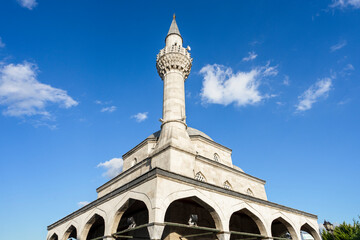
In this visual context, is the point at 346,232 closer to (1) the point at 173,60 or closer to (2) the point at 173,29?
(1) the point at 173,60

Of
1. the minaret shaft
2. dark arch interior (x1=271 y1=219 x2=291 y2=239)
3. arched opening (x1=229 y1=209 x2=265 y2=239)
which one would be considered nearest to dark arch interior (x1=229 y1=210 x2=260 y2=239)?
→ arched opening (x1=229 y1=209 x2=265 y2=239)

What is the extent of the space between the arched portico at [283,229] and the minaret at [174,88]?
286 inches

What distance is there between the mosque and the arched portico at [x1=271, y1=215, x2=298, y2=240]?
0.06 m

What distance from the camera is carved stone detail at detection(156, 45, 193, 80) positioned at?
1828 centimetres

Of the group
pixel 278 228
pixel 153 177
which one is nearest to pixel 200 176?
pixel 278 228

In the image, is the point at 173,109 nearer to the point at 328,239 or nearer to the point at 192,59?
the point at 192,59

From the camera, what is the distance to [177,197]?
983 cm

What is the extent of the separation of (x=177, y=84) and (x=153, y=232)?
11109mm

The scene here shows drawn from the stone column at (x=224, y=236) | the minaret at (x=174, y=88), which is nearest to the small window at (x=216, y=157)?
the minaret at (x=174, y=88)

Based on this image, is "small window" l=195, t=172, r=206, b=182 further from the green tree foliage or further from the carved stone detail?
the green tree foliage

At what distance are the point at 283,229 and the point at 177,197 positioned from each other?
1123 cm

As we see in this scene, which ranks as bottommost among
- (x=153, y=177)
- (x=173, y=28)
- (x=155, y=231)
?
(x=155, y=231)

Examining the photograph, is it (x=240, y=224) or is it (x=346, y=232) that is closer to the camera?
(x=240, y=224)

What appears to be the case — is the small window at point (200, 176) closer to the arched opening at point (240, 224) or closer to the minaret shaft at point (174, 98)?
the arched opening at point (240, 224)
